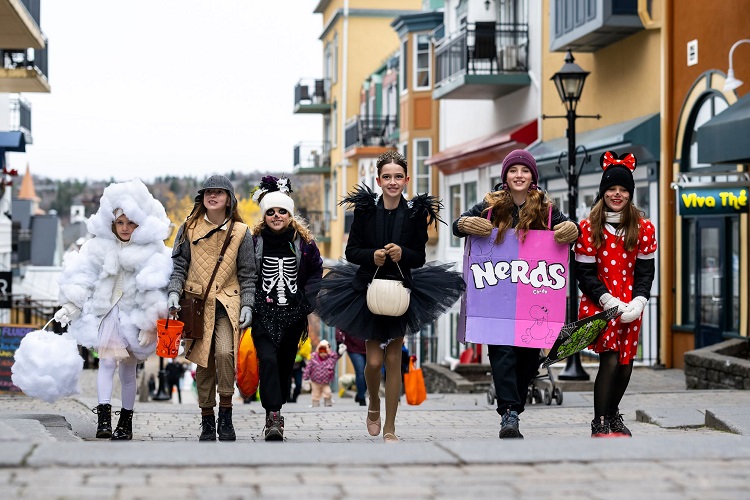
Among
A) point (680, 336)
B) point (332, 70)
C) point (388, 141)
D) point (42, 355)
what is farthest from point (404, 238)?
point (332, 70)

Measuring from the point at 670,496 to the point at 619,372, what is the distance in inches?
123

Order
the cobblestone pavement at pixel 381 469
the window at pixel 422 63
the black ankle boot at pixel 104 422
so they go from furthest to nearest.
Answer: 1. the window at pixel 422 63
2. the black ankle boot at pixel 104 422
3. the cobblestone pavement at pixel 381 469

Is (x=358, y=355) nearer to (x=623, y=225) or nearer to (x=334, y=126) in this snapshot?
(x=623, y=225)

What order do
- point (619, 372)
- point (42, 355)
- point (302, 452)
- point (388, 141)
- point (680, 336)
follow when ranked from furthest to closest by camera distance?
point (388, 141), point (680, 336), point (42, 355), point (619, 372), point (302, 452)

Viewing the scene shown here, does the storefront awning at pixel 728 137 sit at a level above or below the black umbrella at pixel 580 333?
above

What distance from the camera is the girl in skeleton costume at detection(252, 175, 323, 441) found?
8.90 metres

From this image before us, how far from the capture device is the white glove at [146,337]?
894cm

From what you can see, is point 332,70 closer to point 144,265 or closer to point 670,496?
point 144,265

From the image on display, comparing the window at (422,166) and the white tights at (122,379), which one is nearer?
the white tights at (122,379)

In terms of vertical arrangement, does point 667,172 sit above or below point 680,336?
above

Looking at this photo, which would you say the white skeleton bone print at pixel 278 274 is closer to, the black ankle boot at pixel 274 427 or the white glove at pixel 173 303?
the white glove at pixel 173 303

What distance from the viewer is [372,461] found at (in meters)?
6.02

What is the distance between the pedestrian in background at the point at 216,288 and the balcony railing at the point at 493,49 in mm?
19400

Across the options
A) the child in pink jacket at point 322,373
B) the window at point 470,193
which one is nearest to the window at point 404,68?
the window at point 470,193
